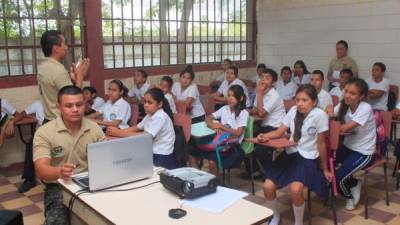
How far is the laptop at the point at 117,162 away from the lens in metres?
1.87

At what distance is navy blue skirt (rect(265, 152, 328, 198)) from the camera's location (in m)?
2.88

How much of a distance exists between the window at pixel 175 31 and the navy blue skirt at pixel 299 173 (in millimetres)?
3092

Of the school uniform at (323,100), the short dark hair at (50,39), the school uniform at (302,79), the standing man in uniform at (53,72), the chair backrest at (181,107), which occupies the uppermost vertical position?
the short dark hair at (50,39)

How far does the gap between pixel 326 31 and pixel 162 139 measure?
12.8 ft

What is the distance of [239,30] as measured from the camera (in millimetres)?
7074

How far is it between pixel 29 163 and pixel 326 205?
9.22 ft

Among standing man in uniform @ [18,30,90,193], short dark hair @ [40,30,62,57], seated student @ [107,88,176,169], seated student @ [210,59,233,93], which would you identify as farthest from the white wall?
short dark hair @ [40,30,62,57]

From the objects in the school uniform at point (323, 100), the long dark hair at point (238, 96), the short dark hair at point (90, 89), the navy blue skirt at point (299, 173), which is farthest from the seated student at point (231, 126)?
the short dark hair at point (90, 89)

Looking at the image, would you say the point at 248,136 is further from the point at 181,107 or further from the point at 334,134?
the point at 181,107

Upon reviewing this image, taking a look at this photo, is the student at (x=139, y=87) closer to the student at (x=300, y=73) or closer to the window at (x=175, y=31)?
the window at (x=175, y=31)

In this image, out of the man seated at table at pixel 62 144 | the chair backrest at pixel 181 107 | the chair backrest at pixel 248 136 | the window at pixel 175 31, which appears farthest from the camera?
the window at pixel 175 31

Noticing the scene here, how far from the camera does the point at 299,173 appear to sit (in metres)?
2.89

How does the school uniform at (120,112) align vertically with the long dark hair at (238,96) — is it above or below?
below

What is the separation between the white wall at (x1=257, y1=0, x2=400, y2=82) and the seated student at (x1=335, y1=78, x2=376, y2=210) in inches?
103
